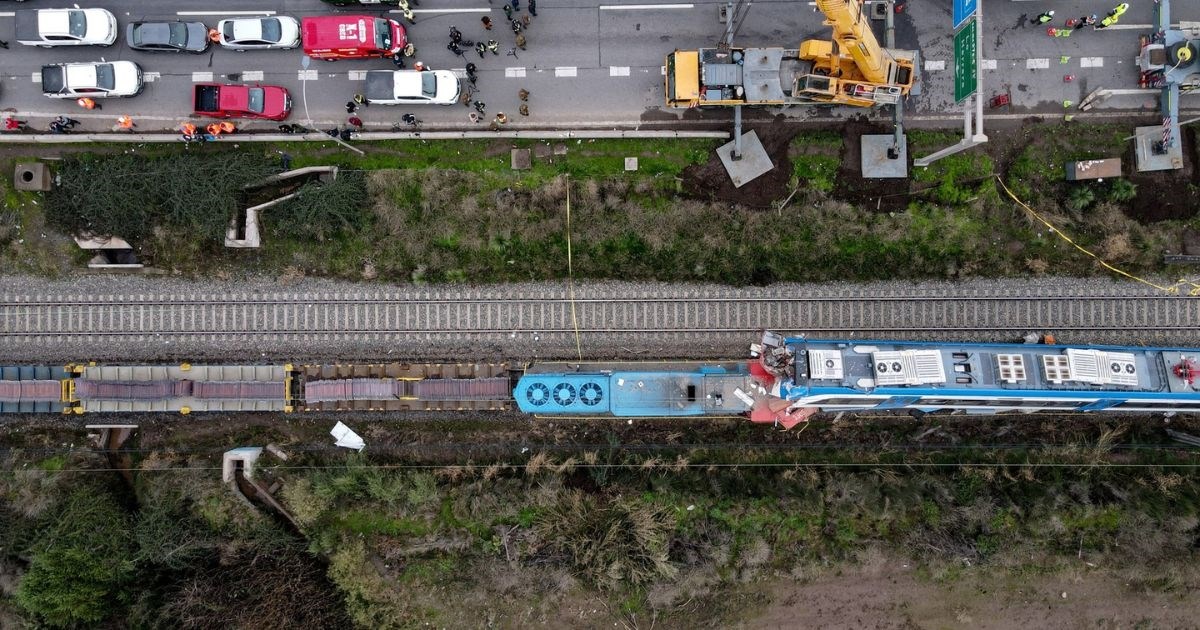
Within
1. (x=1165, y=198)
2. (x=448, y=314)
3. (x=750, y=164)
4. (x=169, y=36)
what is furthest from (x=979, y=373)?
(x=169, y=36)

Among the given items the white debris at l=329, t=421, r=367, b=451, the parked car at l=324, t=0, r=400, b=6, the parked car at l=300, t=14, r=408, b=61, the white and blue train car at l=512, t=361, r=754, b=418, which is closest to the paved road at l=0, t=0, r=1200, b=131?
the parked car at l=300, t=14, r=408, b=61

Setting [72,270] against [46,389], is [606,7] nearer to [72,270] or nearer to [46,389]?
[72,270]

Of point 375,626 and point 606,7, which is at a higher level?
point 606,7

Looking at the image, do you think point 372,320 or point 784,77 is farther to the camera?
point 372,320

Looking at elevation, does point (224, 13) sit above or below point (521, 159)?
above

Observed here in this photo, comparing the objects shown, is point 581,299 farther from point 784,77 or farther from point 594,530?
point 784,77

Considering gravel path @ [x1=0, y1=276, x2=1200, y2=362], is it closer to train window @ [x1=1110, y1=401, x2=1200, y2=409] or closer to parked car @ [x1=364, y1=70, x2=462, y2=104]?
parked car @ [x1=364, y1=70, x2=462, y2=104]

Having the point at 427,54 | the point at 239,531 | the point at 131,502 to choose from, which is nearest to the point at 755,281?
the point at 427,54

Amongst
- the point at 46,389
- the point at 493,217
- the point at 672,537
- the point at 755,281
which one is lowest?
the point at 672,537
